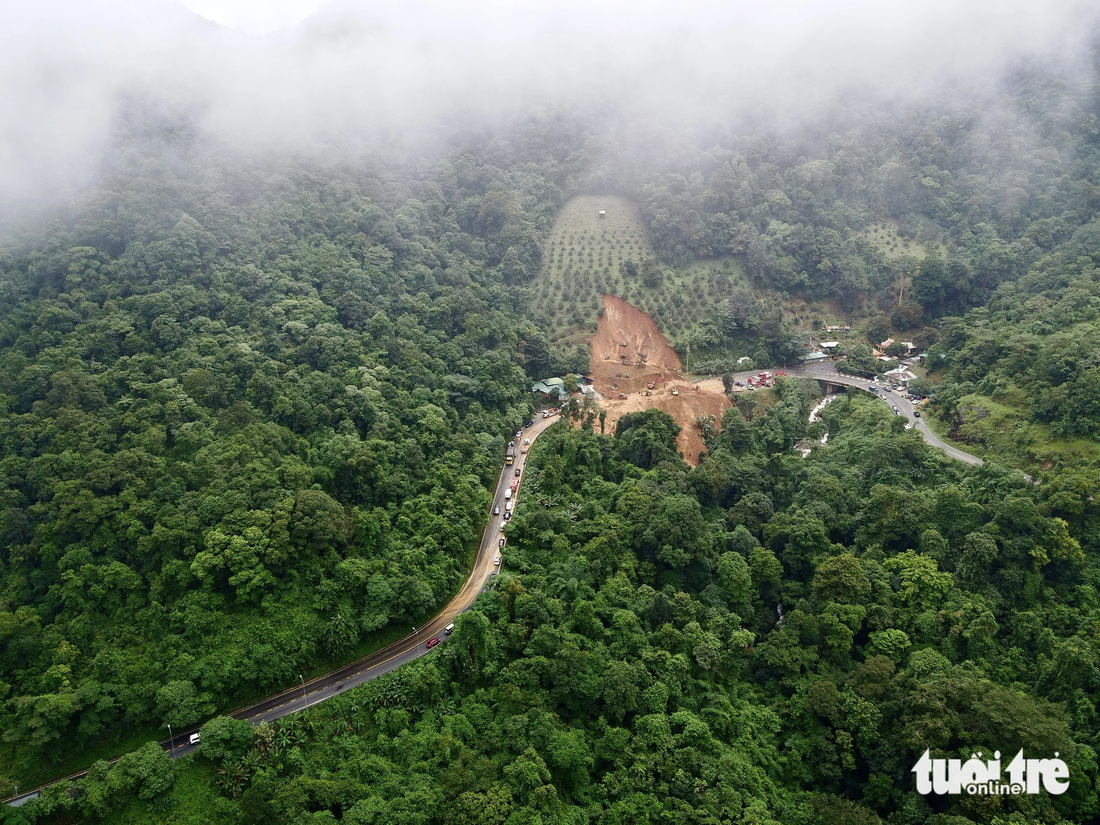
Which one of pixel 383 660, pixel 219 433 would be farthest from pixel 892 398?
pixel 219 433

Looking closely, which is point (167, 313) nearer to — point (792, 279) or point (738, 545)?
point (738, 545)

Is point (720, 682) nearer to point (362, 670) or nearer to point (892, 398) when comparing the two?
point (362, 670)

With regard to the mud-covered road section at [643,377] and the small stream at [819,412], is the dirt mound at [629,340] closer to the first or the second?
the mud-covered road section at [643,377]

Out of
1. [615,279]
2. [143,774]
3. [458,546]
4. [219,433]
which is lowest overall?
[143,774]

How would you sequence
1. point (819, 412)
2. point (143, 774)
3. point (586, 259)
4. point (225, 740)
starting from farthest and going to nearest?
point (586, 259) < point (819, 412) < point (225, 740) < point (143, 774)

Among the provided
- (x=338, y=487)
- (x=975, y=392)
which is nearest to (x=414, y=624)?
(x=338, y=487)

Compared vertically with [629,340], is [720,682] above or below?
below
